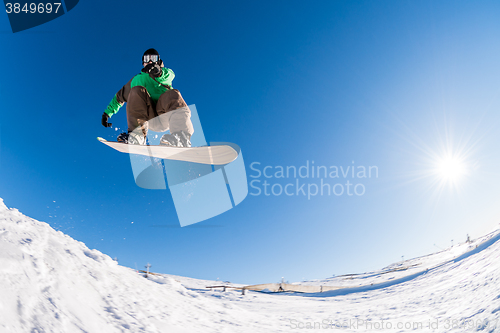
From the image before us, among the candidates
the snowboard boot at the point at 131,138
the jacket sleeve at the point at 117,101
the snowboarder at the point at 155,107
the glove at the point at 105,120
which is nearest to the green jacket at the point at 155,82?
the snowboarder at the point at 155,107

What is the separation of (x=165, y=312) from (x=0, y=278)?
1.39 meters

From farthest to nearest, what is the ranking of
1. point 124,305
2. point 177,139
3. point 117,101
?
point 117,101 < point 177,139 < point 124,305

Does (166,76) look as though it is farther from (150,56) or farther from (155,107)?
(155,107)

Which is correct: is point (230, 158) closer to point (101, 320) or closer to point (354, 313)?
point (101, 320)

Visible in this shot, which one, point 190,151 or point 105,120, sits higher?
point 105,120

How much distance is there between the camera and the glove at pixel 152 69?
381 cm

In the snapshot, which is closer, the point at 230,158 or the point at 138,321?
the point at 138,321

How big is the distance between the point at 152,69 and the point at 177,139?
4.26 feet

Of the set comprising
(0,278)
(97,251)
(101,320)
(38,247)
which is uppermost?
(97,251)

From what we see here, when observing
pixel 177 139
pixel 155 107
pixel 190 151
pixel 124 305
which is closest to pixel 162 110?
pixel 155 107

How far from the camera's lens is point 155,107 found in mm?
4191

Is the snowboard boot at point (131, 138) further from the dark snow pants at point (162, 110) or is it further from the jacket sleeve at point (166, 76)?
the jacket sleeve at point (166, 76)

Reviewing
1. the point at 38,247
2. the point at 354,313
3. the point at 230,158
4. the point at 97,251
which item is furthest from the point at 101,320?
the point at 354,313

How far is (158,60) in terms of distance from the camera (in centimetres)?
390
